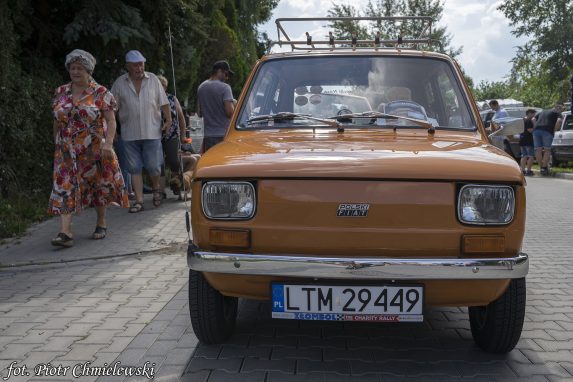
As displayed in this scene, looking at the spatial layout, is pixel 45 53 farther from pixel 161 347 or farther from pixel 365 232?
pixel 365 232

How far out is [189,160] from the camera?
35.4ft

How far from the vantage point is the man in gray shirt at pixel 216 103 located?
30.8ft

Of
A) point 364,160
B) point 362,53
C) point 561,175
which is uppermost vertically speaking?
point 362,53

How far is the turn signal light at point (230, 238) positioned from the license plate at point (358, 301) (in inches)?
11.8

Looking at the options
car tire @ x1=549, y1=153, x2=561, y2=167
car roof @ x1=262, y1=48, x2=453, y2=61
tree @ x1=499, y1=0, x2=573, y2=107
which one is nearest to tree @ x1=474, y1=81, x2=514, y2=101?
tree @ x1=499, y1=0, x2=573, y2=107

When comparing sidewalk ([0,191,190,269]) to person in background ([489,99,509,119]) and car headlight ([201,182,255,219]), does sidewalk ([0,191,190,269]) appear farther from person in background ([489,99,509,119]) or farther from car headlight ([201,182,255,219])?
person in background ([489,99,509,119])

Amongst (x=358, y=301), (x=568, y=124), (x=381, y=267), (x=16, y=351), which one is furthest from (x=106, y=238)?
(x=568, y=124)

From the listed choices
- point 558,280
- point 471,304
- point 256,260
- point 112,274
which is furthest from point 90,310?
point 558,280

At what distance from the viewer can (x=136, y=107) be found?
9.13 meters

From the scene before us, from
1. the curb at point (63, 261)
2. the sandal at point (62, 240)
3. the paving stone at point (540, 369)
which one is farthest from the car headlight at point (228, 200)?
the sandal at point (62, 240)

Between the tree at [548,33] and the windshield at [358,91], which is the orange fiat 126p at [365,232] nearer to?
the windshield at [358,91]

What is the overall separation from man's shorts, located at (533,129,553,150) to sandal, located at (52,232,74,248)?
14.7 meters

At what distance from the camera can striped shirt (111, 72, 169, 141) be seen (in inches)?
360

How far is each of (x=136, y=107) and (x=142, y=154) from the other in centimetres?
66
